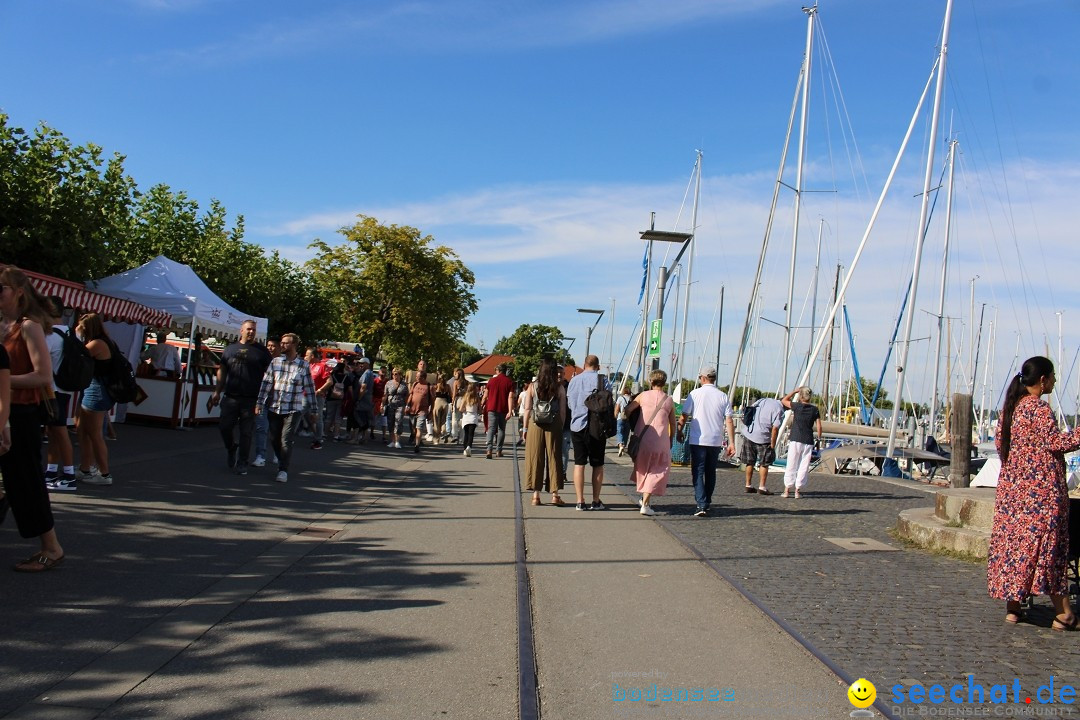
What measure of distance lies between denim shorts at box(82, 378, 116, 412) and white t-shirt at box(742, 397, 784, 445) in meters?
9.76

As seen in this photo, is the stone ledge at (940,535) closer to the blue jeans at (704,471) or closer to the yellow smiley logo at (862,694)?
the blue jeans at (704,471)

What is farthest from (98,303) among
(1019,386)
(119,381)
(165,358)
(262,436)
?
(1019,386)

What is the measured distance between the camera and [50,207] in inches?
710

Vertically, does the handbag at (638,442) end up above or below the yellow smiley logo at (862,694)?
above

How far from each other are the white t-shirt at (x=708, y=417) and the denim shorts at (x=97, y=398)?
6587mm

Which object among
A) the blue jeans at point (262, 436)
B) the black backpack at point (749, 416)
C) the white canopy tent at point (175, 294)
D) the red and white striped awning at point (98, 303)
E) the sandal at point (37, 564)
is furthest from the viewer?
the white canopy tent at point (175, 294)

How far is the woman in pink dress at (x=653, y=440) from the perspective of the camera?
1117 centimetres

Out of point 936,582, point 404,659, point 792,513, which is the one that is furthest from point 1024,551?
point 792,513

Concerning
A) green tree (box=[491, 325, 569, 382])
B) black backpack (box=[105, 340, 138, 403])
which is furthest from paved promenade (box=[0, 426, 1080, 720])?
green tree (box=[491, 325, 569, 382])

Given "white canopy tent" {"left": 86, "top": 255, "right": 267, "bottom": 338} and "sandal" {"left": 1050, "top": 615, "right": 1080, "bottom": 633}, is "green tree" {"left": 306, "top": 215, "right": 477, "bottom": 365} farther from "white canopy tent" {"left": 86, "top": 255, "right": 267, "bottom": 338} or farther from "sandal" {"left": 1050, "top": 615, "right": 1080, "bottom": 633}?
"sandal" {"left": 1050, "top": 615, "right": 1080, "bottom": 633}

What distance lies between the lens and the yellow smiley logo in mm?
4250

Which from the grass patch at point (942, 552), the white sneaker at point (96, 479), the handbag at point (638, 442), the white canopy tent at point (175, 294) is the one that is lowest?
the grass patch at point (942, 552)

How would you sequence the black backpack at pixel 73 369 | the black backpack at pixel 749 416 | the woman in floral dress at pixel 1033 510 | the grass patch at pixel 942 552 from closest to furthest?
the woman in floral dress at pixel 1033 510 < the black backpack at pixel 73 369 < the grass patch at pixel 942 552 < the black backpack at pixel 749 416

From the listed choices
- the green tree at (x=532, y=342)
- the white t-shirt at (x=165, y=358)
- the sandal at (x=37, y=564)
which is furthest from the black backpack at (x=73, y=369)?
the green tree at (x=532, y=342)
